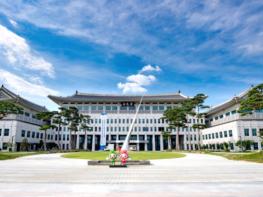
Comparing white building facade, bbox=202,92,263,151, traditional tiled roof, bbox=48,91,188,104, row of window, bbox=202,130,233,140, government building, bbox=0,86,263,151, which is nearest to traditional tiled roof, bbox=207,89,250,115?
white building facade, bbox=202,92,263,151

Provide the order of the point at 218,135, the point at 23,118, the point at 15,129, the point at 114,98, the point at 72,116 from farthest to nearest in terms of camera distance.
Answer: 1. the point at 114,98
2. the point at 72,116
3. the point at 23,118
4. the point at 218,135
5. the point at 15,129

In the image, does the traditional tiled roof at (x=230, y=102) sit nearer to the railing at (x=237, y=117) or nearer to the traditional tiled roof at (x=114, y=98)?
the railing at (x=237, y=117)

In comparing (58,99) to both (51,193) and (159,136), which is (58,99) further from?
(51,193)

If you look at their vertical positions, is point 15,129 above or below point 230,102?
below

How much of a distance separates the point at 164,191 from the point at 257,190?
2755mm

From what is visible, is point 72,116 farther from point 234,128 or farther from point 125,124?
point 234,128

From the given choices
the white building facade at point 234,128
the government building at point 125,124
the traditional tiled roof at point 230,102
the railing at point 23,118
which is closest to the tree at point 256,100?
the white building facade at point 234,128

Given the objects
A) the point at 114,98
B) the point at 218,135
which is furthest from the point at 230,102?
the point at 114,98

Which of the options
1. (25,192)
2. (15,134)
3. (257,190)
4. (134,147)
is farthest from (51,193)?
(134,147)

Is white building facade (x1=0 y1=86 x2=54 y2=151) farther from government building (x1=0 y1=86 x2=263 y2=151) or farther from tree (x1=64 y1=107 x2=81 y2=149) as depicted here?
tree (x1=64 y1=107 x2=81 y2=149)

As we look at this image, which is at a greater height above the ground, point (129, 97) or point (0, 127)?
point (129, 97)

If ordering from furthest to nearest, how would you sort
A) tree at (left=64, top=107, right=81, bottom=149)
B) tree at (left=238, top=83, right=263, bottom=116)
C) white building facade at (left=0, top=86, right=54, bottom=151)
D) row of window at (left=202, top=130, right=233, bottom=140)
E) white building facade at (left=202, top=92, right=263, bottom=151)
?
tree at (left=64, top=107, right=81, bottom=149) < row of window at (left=202, top=130, right=233, bottom=140) < white building facade at (left=0, top=86, right=54, bottom=151) < white building facade at (left=202, top=92, right=263, bottom=151) < tree at (left=238, top=83, right=263, bottom=116)

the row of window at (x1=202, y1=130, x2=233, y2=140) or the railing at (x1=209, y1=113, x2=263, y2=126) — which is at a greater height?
the railing at (x1=209, y1=113, x2=263, y2=126)

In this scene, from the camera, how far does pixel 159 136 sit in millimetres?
61688
